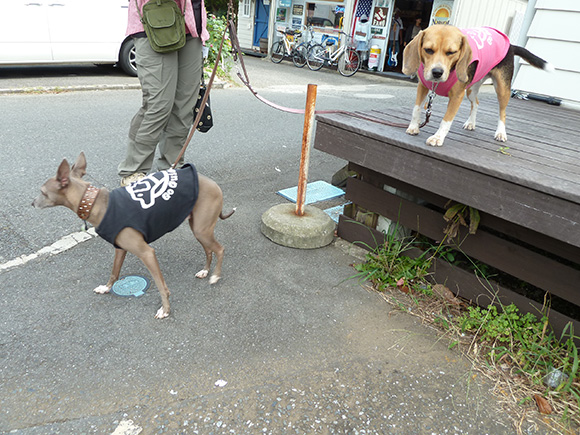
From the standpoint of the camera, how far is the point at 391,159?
9.71 feet

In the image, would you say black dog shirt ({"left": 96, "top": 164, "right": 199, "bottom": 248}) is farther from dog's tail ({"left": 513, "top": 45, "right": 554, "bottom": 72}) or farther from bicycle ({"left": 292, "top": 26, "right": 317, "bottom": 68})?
bicycle ({"left": 292, "top": 26, "right": 317, "bottom": 68})

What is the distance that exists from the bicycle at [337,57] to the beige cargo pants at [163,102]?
12132 mm

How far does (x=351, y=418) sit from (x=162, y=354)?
1.07 m

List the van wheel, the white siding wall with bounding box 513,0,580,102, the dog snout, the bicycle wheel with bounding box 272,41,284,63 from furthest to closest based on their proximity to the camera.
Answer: the bicycle wheel with bounding box 272,41,284,63 < the van wheel < the white siding wall with bounding box 513,0,580,102 < the dog snout

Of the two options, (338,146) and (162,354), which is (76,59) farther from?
(162,354)

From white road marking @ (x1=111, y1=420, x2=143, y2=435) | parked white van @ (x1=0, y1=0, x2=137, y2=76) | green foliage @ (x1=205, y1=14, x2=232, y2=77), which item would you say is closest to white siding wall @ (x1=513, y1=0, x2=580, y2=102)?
white road marking @ (x1=111, y1=420, x2=143, y2=435)

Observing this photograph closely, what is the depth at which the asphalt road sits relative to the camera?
2.01m

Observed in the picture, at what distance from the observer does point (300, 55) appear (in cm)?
1619

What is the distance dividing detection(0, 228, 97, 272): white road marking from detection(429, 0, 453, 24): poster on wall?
44.8 feet

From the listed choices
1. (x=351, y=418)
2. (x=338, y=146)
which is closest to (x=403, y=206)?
(x=338, y=146)

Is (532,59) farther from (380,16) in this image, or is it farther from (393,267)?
(380,16)

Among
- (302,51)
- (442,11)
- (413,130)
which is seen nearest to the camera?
(413,130)

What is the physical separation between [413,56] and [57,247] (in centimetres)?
290

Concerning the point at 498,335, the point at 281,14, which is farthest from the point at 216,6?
the point at 498,335
